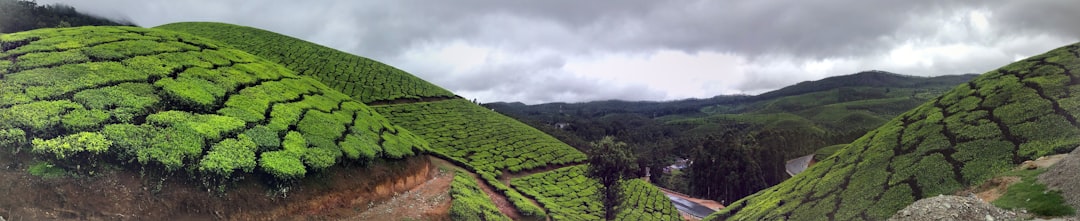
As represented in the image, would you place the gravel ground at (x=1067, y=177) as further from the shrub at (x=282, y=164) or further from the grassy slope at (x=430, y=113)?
the shrub at (x=282, y=164)

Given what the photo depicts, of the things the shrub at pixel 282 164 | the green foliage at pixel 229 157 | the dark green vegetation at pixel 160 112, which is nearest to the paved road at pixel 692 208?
the dark green vegetation at pixel 160 112

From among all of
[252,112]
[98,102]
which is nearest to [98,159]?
[98,102]

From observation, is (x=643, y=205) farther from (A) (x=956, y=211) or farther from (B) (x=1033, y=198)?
(B) (x=1033, y=198)

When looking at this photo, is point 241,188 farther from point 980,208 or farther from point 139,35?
point 980,208

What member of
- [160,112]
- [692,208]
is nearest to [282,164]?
[160,112]

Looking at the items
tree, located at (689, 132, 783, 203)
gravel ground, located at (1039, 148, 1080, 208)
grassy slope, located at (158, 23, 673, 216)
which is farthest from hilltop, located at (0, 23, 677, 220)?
tree, located at (689, 132, 783, 203)

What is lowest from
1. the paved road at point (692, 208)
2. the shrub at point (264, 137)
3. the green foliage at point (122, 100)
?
the paved road at point (692, 208)

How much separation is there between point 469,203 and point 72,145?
44.8ft

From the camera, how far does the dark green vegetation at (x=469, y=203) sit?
20.4 m

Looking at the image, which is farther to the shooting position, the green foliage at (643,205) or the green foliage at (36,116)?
the green foliage at (643,205)

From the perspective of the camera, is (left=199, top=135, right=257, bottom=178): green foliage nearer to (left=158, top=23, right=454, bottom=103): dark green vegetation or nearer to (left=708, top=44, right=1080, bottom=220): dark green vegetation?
(left=708, top=44, right=1080, bottom=220): dark green vegetation

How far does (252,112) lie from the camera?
18.1 meters

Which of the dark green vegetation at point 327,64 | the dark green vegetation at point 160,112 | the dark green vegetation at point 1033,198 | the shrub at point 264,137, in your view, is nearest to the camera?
the dark green vegetation at point 1033,198

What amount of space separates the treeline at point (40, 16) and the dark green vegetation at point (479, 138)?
40296 millimetres
